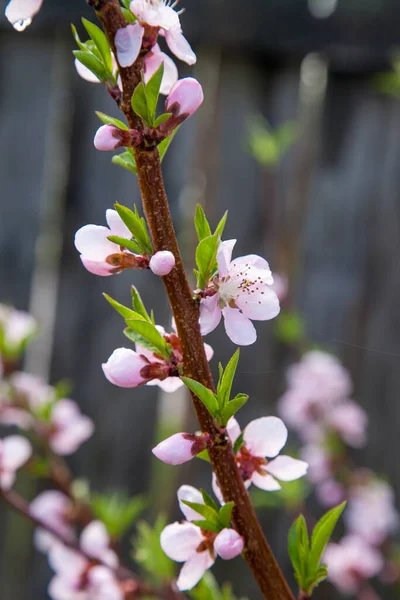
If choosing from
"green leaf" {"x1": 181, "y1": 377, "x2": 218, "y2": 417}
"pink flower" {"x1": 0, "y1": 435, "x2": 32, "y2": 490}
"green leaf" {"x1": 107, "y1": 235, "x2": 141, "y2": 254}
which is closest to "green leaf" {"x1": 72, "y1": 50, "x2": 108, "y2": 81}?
"green leaf" {"x1": 107, "y1": 235, "x2": 141, "y2": 254}

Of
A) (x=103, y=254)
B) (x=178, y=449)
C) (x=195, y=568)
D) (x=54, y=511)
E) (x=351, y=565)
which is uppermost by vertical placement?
(x=103, y=254)

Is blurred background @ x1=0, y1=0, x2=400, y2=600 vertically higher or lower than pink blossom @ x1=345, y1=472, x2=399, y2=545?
higher

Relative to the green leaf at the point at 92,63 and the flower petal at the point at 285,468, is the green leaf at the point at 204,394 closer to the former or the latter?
the flower petal at the point at 285,468

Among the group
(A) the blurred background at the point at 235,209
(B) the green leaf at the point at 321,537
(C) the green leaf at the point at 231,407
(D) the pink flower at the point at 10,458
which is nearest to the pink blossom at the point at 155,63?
(C) the green leaf at the point at 231,407

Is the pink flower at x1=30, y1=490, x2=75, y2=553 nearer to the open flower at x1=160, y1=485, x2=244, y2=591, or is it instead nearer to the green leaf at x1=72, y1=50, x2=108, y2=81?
the open flower at x1=160, y1=485, x2=244, y2=591

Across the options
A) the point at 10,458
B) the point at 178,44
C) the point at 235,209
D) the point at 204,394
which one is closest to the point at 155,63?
the point at 178,44

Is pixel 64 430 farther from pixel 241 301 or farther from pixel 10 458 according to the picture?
pixel 241 301
